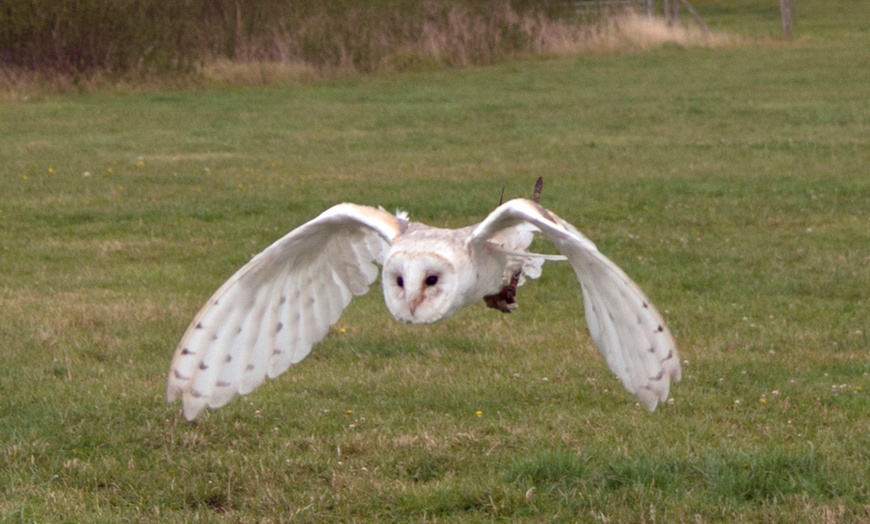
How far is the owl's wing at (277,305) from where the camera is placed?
13.5ft

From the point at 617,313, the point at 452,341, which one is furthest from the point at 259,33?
the point at 617,313

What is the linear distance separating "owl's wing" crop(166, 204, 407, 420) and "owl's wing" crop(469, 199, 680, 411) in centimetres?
49

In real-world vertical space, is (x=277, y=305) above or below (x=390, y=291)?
below

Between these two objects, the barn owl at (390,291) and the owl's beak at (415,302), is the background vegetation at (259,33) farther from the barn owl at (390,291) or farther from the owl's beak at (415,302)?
the owl's beak at (415,302)

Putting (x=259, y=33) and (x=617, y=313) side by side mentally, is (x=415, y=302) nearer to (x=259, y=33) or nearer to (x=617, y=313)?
(x=617, y=313)

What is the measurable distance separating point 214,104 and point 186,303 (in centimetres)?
1160

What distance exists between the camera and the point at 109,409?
5.44m

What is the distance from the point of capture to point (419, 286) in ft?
12.1

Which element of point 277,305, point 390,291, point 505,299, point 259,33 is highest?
point 390,291

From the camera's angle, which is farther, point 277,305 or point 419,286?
point 277,305

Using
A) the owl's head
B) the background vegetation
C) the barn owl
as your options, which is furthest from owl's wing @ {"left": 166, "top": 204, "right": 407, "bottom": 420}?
the background vegetation

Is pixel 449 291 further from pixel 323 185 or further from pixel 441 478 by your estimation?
pixel 323 185

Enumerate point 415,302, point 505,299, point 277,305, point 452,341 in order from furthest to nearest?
point 452,341 < point 505,299 < point 277,305 < point 415,302

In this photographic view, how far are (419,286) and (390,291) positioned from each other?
103 mm
